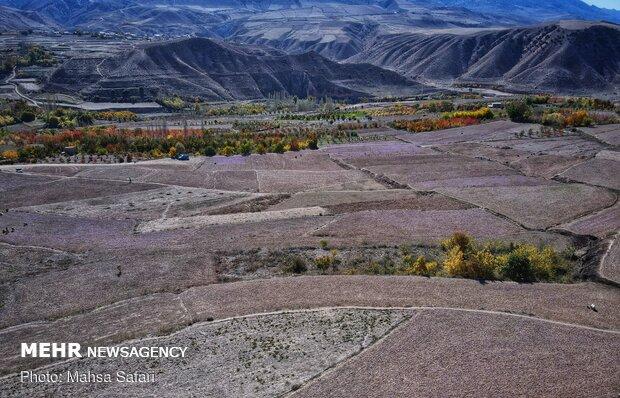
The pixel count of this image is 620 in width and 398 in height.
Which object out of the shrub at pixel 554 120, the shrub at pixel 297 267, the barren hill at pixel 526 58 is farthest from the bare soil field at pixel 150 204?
the barren hill at pixel 526 58

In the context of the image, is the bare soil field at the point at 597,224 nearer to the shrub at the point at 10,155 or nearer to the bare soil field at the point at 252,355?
the bare soil field at the point at 252,355

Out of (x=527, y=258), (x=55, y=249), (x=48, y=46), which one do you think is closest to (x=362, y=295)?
(x=527, y=258)

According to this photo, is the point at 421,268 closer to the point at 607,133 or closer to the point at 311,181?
the point at 311,181

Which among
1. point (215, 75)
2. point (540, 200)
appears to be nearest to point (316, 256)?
point (540, 200)

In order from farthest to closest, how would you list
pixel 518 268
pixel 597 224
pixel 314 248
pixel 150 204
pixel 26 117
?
pixel 26 117
pixel 150 204
pixel 597 224
pixel 314 248
pixel 518 268

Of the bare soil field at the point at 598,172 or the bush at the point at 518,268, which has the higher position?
the bush at the point at 518,268

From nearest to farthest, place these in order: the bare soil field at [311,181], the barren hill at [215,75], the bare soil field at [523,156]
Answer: the bare soil field at [311,181], the bare soil field at [523,156], the barren hill at [215,75]

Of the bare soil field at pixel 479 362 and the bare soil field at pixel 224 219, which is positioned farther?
the bare soil field at pixel 224 219

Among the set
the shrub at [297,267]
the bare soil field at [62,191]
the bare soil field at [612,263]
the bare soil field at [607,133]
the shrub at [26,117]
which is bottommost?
the shrub at [26,117]
